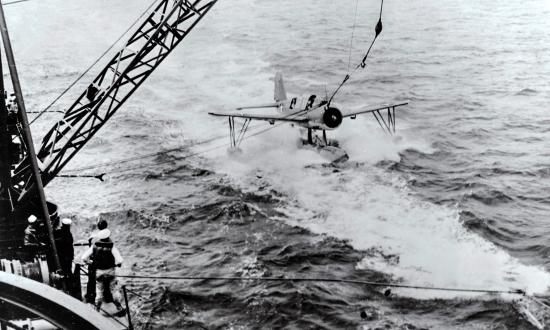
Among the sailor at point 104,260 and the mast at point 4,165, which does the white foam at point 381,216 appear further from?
Result: the mast at point 4,165

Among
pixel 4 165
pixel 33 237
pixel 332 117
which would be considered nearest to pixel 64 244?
pixel 33 237

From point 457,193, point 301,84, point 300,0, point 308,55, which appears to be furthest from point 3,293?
point 300,0

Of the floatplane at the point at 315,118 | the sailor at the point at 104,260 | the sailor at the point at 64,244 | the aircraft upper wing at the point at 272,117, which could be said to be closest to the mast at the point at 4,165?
the sailor at the point at 64,244

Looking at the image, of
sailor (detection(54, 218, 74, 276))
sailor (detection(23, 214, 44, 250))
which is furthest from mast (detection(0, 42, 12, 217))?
sailor (detection(54, 218, 74, 276))

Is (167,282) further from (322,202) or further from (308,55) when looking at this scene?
(308,55)

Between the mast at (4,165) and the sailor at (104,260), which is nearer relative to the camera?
the sailor at (104,260)

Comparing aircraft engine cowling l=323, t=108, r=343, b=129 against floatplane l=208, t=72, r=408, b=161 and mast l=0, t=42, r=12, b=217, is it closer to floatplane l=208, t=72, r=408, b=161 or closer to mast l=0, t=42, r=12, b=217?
floatplane l=208, t=72, r=408, b=161

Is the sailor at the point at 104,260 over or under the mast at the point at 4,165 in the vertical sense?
under
